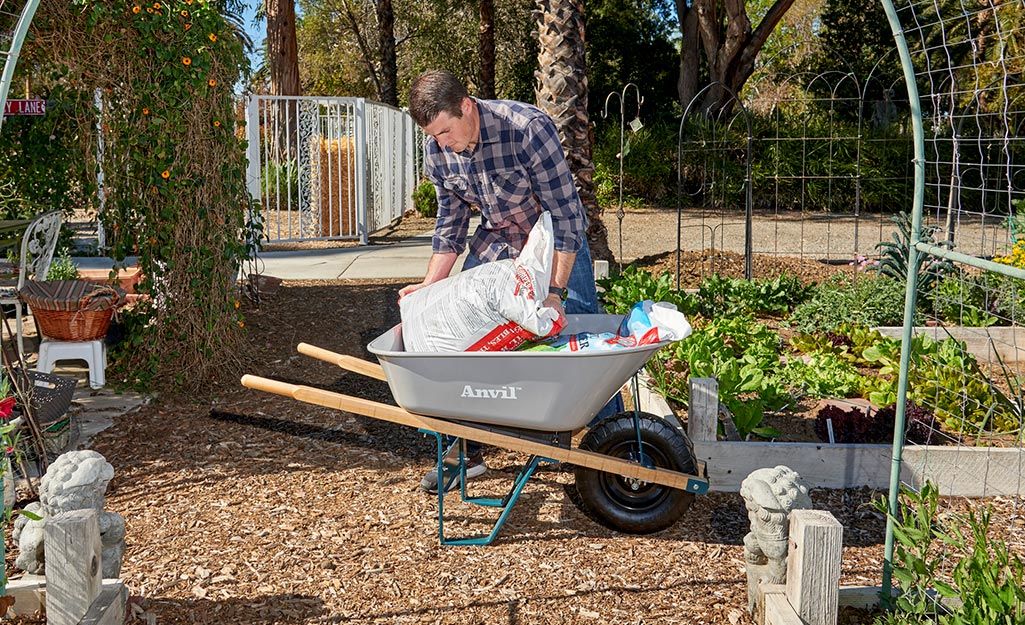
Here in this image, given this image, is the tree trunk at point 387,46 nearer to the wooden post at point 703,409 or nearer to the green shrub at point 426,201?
the green shrub at point 426,201

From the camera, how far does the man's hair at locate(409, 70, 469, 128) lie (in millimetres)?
3088

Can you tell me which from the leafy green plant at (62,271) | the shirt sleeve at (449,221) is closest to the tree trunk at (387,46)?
the leafy green plant at (62,271)

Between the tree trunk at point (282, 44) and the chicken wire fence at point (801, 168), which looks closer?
the tree trunk at point (282, 44)

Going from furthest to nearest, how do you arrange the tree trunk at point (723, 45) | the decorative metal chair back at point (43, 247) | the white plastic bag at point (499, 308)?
the tree trunk at point (723, 45), the decorative metal chair back at point (43, 247), the white plastic bag at point (499, 308)

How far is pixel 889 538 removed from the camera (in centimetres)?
259

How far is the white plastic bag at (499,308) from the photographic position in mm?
3041

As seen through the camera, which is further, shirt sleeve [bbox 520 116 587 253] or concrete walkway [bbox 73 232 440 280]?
concrete walkway [bbox 73 232 440 280]

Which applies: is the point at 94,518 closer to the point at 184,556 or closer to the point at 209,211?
the point at 184,556

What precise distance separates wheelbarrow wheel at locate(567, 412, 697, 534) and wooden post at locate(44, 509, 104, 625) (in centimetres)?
161

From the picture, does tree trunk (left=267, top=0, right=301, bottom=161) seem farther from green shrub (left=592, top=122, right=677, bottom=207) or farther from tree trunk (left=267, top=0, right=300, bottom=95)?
green shrub (left=592, top=122, right=677, bottom=207)

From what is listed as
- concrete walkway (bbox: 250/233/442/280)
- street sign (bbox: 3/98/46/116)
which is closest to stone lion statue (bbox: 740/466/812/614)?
street sign (bbox: 3/98/46/116)

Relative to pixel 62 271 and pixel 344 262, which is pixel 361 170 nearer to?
pixel 344 262

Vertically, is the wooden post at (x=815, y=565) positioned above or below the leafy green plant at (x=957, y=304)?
below

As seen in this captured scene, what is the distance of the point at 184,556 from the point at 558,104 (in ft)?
19.0
